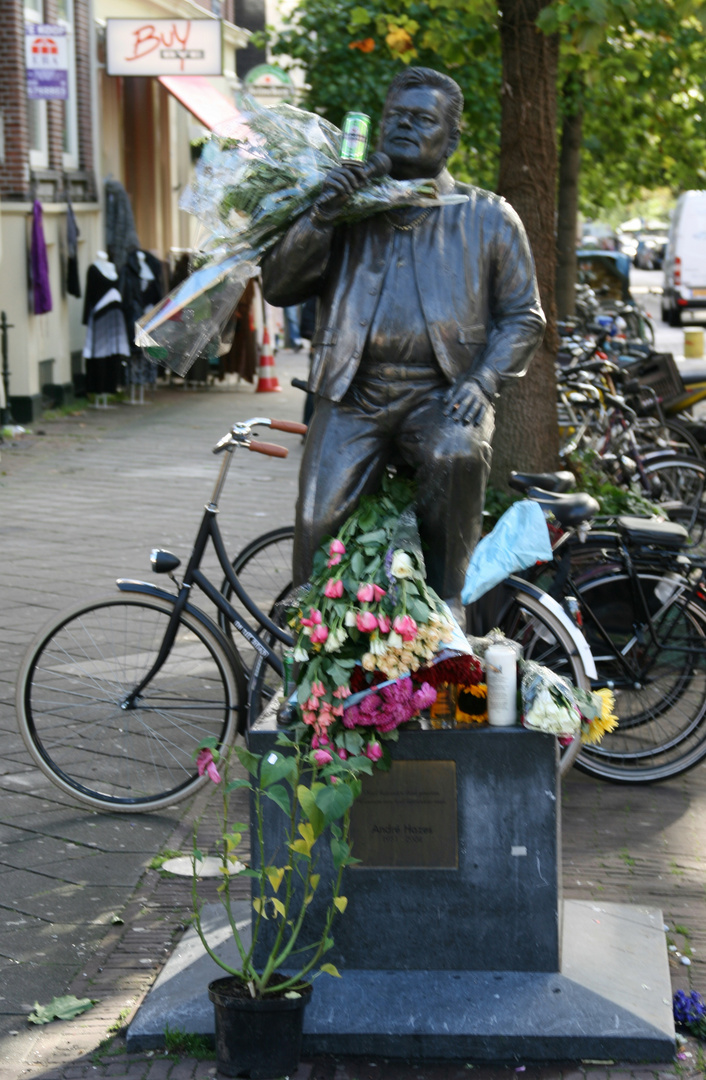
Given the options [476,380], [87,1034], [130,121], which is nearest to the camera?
[87,1034]

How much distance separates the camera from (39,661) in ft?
15.5

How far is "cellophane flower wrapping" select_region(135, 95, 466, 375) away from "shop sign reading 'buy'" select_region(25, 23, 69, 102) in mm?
11423

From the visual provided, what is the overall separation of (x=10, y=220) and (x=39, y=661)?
10876 mm

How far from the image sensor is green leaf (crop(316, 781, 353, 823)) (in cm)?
310

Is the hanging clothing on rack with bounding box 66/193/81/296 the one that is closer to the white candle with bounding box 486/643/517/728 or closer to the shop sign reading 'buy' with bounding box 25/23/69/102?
the shop sign reading 'buy' with bounding box 25/23/69/102

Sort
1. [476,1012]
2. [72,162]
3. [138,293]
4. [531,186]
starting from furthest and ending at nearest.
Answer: [72,162] < [138,293] < [531,186] < [476,1012]

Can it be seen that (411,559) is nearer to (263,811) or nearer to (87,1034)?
(263,811)

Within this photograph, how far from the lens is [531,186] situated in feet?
23.8

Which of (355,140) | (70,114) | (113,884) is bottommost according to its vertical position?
(113,884)

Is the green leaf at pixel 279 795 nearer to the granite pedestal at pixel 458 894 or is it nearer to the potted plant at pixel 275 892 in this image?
the potted plant at pixel 275 892

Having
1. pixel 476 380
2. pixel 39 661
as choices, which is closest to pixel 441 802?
pixel 476 380

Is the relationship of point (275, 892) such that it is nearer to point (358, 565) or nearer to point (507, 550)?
point (358, 565)

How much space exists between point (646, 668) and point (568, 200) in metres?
11.2

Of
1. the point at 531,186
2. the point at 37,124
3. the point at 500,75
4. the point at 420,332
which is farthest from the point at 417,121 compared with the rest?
the point at 37,124
